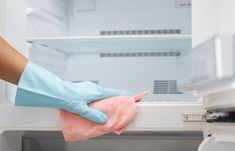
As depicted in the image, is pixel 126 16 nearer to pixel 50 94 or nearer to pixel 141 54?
pixel 141 54

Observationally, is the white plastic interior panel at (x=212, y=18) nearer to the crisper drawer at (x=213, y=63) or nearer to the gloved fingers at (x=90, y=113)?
the crisper drawer at (x=213, y=63)

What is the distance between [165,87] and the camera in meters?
1.98

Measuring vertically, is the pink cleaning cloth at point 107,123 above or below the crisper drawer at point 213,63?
below

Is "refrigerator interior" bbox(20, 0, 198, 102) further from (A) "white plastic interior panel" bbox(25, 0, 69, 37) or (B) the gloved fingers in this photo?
(B) the gloved fingers

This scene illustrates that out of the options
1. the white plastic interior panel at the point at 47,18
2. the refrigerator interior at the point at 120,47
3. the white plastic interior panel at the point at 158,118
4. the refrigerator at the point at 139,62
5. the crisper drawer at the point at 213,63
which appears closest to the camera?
the crisper drawer at the point at 213,63

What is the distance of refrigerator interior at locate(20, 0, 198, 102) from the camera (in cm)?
196

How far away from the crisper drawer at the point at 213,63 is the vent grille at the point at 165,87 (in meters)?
1.20

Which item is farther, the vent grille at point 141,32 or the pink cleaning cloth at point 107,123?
the vent grille at point 141,32

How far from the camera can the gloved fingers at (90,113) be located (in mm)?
1257

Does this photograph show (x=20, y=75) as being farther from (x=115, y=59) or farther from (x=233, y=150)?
(x=115, y=59)

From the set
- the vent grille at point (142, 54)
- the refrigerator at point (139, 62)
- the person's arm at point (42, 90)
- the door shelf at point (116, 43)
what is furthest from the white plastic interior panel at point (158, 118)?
the vent grille at point (142, 54)

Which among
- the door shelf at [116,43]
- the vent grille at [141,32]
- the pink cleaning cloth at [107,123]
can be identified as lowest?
the pink cleaning cloth at [107,123]

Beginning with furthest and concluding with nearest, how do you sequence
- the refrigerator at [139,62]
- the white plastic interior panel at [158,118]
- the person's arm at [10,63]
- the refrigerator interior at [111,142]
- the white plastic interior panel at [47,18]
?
the white plastic interior panel at [47,18]
the refrigerator interior at [111,142]
the white plastic interior panel at [158,118]
the person's arm at [10,63]
the refrigerator at [139,62]

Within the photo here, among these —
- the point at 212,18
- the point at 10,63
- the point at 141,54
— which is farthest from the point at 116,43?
the point at 212,18
